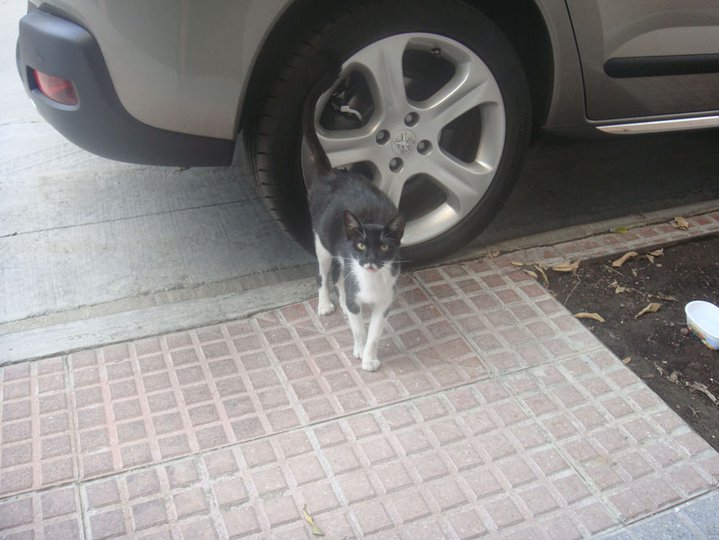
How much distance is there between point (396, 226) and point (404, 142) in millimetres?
529

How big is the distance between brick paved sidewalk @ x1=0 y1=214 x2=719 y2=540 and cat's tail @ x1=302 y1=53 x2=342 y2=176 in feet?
2.38

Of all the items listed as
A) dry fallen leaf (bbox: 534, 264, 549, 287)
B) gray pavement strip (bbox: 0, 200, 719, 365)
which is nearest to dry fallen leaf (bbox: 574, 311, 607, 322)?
dry fallen leaf (bbox: 534, 264, 549, 287)

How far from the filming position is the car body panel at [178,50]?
251 cm

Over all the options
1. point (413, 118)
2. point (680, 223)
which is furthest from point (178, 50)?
point (680, 223)

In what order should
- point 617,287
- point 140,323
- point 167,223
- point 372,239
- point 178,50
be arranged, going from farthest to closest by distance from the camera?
point 167,223 < point 617,287 < point 140,323 < point 372,239 < point 178,50

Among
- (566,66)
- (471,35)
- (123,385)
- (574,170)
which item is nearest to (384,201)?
(471,35)

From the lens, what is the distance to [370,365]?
2.89 m

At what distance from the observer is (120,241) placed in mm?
3619

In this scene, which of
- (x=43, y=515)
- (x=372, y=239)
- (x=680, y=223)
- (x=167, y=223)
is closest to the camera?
A: (x=43, y=515)

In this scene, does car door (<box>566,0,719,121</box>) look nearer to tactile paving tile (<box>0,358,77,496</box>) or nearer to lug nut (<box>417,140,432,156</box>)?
lug nut (<box>417,140,432,156</box>)

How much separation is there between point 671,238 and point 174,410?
2.68 meters

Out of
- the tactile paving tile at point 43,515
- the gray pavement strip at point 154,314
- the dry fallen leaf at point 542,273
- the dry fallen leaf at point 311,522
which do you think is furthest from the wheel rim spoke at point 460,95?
the tactile paving tile at point 43,515

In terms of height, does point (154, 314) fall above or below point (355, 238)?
below

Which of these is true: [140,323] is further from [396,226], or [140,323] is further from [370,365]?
[396,226]
